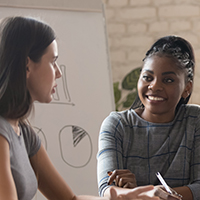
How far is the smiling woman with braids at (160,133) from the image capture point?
47.5 inches

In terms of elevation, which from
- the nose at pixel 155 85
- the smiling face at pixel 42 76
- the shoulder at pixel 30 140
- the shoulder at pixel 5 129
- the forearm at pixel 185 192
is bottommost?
the forearm at pixel 185 192

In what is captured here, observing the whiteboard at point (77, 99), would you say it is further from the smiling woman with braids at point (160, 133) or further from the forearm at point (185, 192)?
the forearm at point (185, 192)

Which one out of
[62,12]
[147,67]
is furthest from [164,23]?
[147,67]

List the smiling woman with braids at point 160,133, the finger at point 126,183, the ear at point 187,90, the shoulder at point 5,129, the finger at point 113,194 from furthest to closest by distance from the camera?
1. the ear at point 187,90
2. the smiling woman with braids at point 160,133
3. the finger at point 126,183
4. the finger at point 113,194
5. the shoulder at point 5,129

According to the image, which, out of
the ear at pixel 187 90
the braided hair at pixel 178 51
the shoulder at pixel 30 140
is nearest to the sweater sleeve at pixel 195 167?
the ear at pixel 187 90

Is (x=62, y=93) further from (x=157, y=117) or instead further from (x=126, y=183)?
(x=126, y=183)

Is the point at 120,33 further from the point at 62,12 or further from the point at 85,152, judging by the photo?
the point at 85,152

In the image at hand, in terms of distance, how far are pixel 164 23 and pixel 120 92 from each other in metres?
0.82

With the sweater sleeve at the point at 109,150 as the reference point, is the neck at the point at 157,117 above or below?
above

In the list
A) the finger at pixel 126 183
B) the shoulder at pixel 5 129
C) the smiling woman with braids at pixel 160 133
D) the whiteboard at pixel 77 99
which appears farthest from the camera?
the whiteboard at pixel 77 99

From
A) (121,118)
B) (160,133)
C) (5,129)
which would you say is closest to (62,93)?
(121,118)

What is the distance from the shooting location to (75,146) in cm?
197

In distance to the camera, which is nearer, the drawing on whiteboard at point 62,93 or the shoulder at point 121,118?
the shoulder at point 121,118

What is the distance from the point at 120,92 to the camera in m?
3.00
